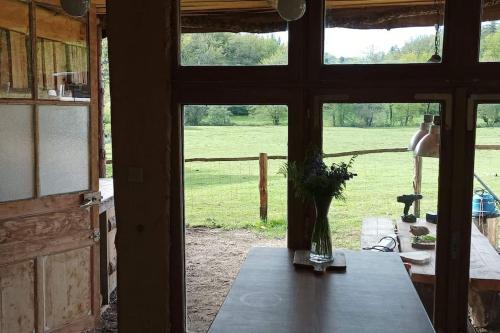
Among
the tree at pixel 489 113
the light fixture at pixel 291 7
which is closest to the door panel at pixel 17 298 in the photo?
the light fixture at pixel 291 7

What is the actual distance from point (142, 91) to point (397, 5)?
150 centimetres

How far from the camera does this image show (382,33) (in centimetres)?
304

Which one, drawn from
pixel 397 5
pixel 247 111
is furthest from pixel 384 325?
pixel 397 5

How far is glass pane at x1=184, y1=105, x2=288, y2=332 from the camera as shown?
10.6 feet

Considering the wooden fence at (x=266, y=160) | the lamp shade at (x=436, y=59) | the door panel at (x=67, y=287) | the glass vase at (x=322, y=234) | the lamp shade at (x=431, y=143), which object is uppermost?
the lamp shade at (x=436, y=59)

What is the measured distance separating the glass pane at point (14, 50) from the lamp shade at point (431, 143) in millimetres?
2252

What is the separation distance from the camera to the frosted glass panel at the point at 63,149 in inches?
131

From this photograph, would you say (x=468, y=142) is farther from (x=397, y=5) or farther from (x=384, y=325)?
(x=384, y=325)

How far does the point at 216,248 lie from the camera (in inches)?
139

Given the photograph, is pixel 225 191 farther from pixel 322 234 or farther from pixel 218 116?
pixel 322 234

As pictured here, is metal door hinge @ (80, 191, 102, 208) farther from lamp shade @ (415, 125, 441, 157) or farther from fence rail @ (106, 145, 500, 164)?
lamp shade @ (415, 125, 441, 157)

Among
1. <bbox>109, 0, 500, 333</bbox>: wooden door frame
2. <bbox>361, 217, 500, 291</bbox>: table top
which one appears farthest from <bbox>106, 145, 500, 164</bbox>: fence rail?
<bbox>361, 217, 500, 291</bbox>: table top

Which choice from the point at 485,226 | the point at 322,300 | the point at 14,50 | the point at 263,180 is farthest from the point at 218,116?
the point at 485,226

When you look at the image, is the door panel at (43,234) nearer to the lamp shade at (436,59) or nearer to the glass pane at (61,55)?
the glass pane at (61,55)
